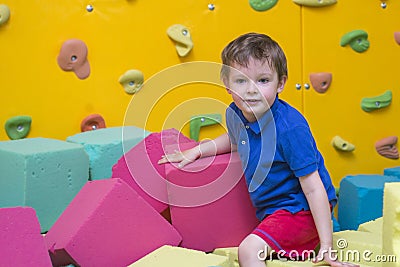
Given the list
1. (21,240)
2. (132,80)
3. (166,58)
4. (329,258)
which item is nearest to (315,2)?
(166,58)

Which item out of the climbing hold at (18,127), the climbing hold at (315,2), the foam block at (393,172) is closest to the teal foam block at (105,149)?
the climbing hold at (18,127)

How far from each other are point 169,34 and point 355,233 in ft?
2.62

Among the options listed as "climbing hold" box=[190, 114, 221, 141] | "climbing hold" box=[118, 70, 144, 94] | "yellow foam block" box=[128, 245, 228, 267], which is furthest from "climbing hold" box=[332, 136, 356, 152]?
"yellow foam block" box=[128, 245, 228, 267]

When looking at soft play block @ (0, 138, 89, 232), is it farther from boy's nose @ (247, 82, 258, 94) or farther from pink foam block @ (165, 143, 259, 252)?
boy's nose @ (247, 82, 258, 94)

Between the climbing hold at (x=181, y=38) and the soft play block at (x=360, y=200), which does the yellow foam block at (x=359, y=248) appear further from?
the climbing hold at (x=181, y=38)

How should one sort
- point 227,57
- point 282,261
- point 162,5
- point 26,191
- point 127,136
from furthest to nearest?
point 162,5 < point 127,136 < point 26,191 < point 227,57 < point 282,261

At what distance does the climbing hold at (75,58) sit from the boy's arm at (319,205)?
76 cm

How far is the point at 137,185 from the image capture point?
4.87 ft

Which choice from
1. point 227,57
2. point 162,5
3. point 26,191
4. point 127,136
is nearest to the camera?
point 227,57

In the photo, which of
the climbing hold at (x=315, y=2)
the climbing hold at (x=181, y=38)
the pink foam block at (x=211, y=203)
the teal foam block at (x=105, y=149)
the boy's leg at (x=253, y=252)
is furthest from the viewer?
the climbing hold at (x=315, y=2)

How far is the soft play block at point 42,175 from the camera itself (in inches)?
56.4

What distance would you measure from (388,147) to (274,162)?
95 centimetres

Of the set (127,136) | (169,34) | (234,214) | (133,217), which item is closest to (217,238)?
(234,214)

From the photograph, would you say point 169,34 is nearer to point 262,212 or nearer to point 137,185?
point 137,185
